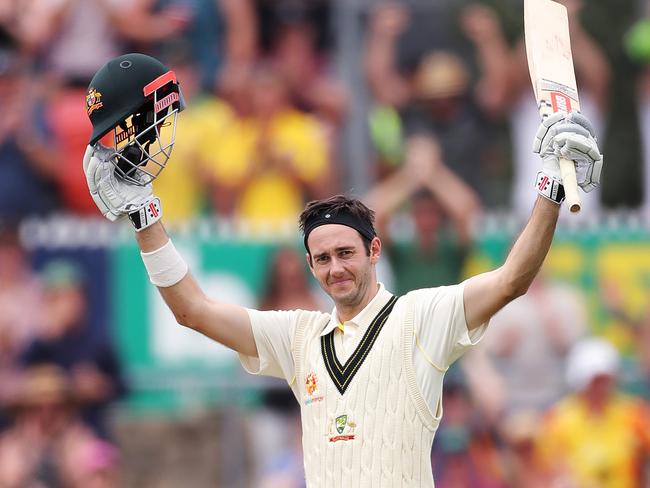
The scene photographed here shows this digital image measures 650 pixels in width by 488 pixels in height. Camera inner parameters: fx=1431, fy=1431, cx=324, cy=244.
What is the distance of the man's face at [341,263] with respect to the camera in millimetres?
5586

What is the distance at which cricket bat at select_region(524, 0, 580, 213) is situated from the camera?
5.41m

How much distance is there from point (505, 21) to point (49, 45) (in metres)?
4.36

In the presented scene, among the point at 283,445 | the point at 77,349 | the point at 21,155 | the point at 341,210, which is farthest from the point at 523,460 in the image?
the point at 341,210

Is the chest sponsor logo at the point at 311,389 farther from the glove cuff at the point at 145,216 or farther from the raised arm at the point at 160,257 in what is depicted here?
the glove cuff at the point at 145,216

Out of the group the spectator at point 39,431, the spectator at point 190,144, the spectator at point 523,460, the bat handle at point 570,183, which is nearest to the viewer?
the bat handle at point 570,183

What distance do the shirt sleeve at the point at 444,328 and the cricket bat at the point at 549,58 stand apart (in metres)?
0.79

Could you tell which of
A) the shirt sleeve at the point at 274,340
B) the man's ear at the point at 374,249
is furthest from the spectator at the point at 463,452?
the man's ear at the point at 374,249

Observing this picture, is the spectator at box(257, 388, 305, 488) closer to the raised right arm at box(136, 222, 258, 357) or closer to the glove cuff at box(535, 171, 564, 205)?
the raised right arm at box(136, 222, 258, 357)

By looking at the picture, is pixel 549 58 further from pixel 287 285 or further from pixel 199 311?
pixel 287 285

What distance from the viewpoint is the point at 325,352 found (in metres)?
5.65

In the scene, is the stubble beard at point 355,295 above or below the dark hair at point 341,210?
below

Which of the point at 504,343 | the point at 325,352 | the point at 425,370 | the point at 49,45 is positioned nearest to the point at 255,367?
the point at 325,352

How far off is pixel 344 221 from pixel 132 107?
3.09 feet

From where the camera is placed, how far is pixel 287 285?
9.91 m
